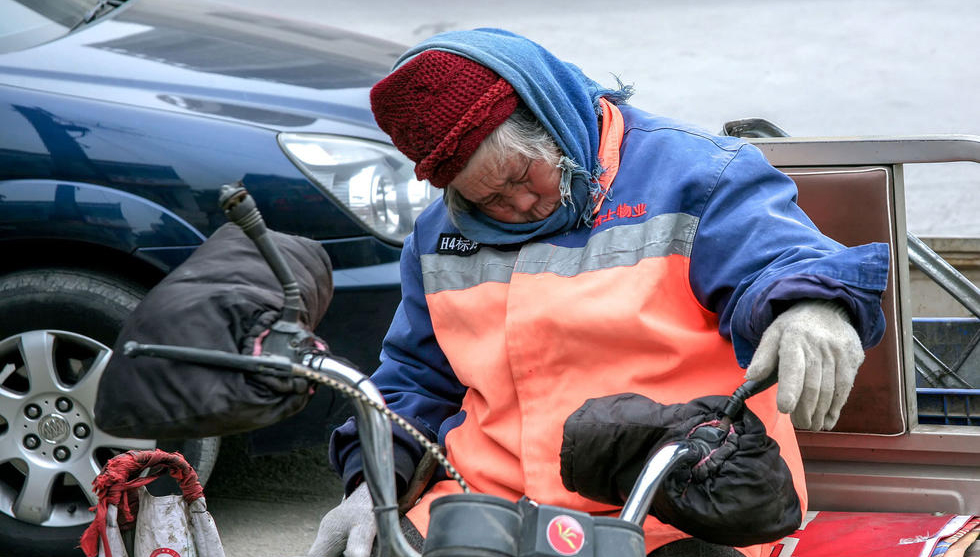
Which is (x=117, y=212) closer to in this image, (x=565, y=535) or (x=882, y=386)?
(x=882, y=386)

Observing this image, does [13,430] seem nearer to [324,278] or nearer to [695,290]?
[324,278]

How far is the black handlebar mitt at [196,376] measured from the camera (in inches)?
47.8

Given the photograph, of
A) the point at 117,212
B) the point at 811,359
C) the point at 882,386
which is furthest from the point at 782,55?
the point at 811,359

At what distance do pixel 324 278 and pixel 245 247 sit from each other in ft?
0.41

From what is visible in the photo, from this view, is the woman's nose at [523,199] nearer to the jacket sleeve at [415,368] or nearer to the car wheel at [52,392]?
Result: the jacket sleeve at [415,368]

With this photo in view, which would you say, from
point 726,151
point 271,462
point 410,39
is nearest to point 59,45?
point 271,462

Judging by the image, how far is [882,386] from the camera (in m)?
2.11

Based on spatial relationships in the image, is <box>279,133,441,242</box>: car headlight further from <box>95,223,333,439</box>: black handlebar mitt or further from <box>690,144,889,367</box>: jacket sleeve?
<box>95,223,333,439</box>: black handlebar mitt

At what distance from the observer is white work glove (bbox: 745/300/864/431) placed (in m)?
1.32

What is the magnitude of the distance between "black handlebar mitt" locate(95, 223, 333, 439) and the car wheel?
163cm

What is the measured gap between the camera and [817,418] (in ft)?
4.44

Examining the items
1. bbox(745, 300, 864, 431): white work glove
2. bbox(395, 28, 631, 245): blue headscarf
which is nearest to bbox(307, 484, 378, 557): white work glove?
bbox(395, 28, 631, 245): blue headscarf

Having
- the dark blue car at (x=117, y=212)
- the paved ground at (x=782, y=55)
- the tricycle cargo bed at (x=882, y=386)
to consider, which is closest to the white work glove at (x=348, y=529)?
the tricycle cargo bed at (x=882, y=386)

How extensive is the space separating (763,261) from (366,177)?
65.4 inches
